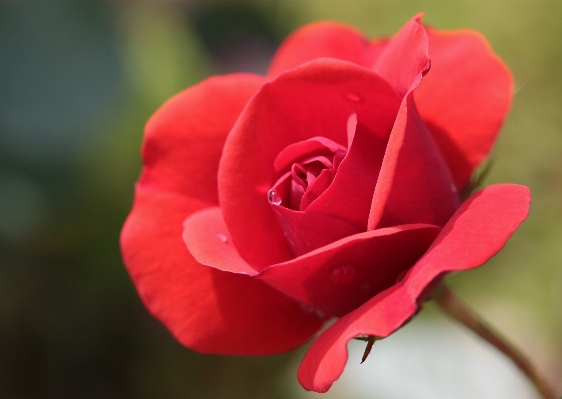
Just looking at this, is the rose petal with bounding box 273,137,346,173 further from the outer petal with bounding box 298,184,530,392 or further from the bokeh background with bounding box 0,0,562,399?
the bokeh background with bounding box 0,0,562,399

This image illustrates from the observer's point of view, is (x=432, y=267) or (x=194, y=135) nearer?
(x=432, y=267)

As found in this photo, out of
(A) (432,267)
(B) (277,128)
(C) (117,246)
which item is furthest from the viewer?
(C) (117,246)

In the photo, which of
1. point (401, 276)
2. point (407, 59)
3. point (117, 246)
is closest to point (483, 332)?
point (401, 276)

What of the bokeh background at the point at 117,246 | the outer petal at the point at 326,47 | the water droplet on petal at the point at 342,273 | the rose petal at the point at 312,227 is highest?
the outer petal at the point at 326,47

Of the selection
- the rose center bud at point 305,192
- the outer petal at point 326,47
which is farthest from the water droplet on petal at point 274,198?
the outer petal at point 326,47

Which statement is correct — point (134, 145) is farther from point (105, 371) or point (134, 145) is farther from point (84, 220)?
point (105, 371)

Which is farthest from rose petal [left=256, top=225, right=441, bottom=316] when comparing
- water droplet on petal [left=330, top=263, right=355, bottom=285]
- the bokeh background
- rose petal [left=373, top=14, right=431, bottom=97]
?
the bokeh background

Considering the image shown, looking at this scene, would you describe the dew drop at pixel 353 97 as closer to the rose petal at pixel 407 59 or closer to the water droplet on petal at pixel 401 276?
the rose petal at pixel 407 59

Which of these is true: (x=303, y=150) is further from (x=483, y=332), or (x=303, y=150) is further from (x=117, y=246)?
(x=117, y=246)
